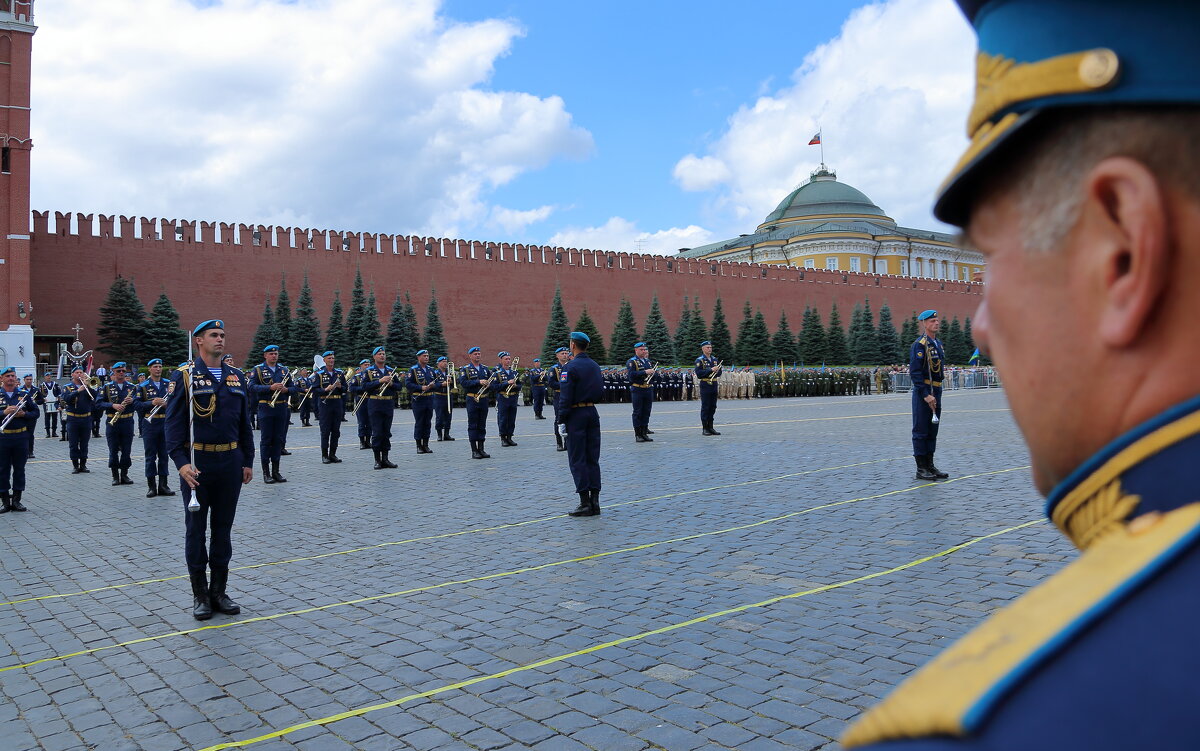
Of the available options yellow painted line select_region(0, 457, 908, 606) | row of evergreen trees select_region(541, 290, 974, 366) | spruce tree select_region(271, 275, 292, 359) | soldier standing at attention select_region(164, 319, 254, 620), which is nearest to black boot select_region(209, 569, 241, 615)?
soldier standing at attention select_region(164, 319, 254, 620)

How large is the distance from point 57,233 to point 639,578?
39479mm

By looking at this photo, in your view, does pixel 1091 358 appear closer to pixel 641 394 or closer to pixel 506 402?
pixel 641 394

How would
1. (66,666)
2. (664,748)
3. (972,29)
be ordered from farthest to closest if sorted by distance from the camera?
1. (66,666)
2. (664,748)
3. (972,29)

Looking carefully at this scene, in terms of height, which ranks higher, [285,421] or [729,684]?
[285,421]

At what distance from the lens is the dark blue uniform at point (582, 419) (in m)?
8.22

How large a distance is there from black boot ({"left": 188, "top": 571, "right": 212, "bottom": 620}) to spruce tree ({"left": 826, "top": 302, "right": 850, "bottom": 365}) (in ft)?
156

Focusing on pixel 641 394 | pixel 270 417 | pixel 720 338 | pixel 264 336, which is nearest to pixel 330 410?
pixel 270 417

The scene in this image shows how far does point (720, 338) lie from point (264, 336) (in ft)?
78.6

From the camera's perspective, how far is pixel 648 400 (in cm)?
1605

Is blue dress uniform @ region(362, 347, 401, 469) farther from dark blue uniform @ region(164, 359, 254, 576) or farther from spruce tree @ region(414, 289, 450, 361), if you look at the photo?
spruce tree @ region(414, 289, 450, 361)

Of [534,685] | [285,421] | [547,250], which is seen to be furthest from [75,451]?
[547,250]

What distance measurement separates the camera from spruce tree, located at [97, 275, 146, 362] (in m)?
34.6

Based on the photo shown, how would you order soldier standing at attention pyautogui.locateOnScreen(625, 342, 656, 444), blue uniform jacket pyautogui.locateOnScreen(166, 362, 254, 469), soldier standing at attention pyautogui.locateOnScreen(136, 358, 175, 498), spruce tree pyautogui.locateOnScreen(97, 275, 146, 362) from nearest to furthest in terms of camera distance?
blue uniform jacket pyautogui.locateOnScreen(166, 362, 254, 469)
soldier standing at attention pyautogui.locateOnScreen(136, 358, 175, 498)
soldier standing at attention pyautogui.locateOnScreen(625, 342, 656, 444)
spruce tree pyautogui.locateOnScreen(97, 275, 146, 362)

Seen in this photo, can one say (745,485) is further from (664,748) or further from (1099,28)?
(1099,28)
